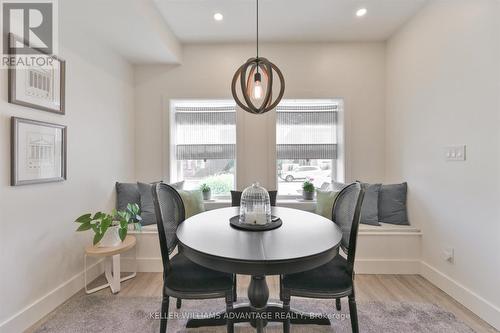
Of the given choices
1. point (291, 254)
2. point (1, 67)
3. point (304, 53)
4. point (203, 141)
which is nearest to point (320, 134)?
point (304, 53)

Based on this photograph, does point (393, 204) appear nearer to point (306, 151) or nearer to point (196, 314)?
point (306, 151)

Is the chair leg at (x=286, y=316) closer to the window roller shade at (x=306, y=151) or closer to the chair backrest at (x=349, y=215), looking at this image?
the chair backrest at (x=349, y=215)

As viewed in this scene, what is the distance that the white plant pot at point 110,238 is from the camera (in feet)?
7.17

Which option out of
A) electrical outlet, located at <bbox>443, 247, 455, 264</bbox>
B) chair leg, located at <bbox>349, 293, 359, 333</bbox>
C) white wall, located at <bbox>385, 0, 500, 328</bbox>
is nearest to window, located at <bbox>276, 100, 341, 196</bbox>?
white wall, located at <bbox>385, 0, 500, 328</bbox>

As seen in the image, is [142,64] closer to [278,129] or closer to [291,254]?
[278,129]

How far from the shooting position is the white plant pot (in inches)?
86.0

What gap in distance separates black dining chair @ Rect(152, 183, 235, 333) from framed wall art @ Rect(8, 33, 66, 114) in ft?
4.04

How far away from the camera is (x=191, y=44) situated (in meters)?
3.17

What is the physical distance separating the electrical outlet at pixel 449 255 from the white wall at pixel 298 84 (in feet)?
3.74

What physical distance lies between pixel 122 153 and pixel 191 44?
1693 millimetres

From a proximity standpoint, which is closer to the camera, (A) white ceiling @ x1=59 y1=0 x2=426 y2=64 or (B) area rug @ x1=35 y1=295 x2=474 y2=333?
(B) area rug @ x1=35 y1=295 x2=474 y2=333

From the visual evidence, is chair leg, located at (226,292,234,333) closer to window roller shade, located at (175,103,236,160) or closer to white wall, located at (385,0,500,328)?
white wall, located at (385,0,500,328)

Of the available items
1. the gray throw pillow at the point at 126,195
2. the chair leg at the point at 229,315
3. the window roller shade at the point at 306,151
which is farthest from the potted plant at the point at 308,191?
the gray throw pillow at the point at 126,195

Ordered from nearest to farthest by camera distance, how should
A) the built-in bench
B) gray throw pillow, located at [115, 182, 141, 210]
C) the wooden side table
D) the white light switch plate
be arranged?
1. the white light switch plate
2. the wooden side table
3. the built-in bench
4. gray throw pillow, located at [115, 182, 141, 210]
